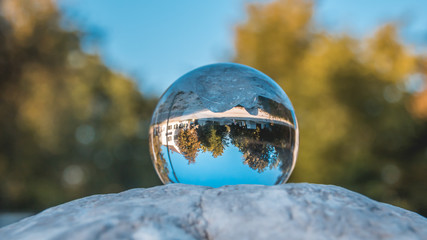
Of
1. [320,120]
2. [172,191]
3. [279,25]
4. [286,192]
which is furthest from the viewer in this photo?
[279,25]

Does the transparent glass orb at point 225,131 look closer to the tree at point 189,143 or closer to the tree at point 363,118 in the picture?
the tree at point 189,143

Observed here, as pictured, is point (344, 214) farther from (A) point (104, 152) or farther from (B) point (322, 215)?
(A) point (104, 152)

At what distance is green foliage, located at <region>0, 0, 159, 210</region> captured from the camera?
20.2 meters

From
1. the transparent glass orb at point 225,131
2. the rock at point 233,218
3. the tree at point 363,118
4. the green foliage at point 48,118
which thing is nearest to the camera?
the rock at point 233,218

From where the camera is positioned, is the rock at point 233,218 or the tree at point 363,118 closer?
the rock at point 233,218

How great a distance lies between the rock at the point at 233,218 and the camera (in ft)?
7.13

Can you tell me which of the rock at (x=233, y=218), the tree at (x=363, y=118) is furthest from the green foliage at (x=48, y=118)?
the rock at (x=233, y=218)

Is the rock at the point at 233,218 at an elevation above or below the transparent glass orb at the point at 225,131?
below

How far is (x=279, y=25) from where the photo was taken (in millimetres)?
22609

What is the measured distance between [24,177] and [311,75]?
16.7 metres

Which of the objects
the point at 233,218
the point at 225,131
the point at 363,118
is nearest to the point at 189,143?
the point at 225,131

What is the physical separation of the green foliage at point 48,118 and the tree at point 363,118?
1220 centimetres

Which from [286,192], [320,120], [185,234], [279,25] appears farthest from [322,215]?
[279,25]

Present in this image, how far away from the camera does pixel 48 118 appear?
20672 millimetres
